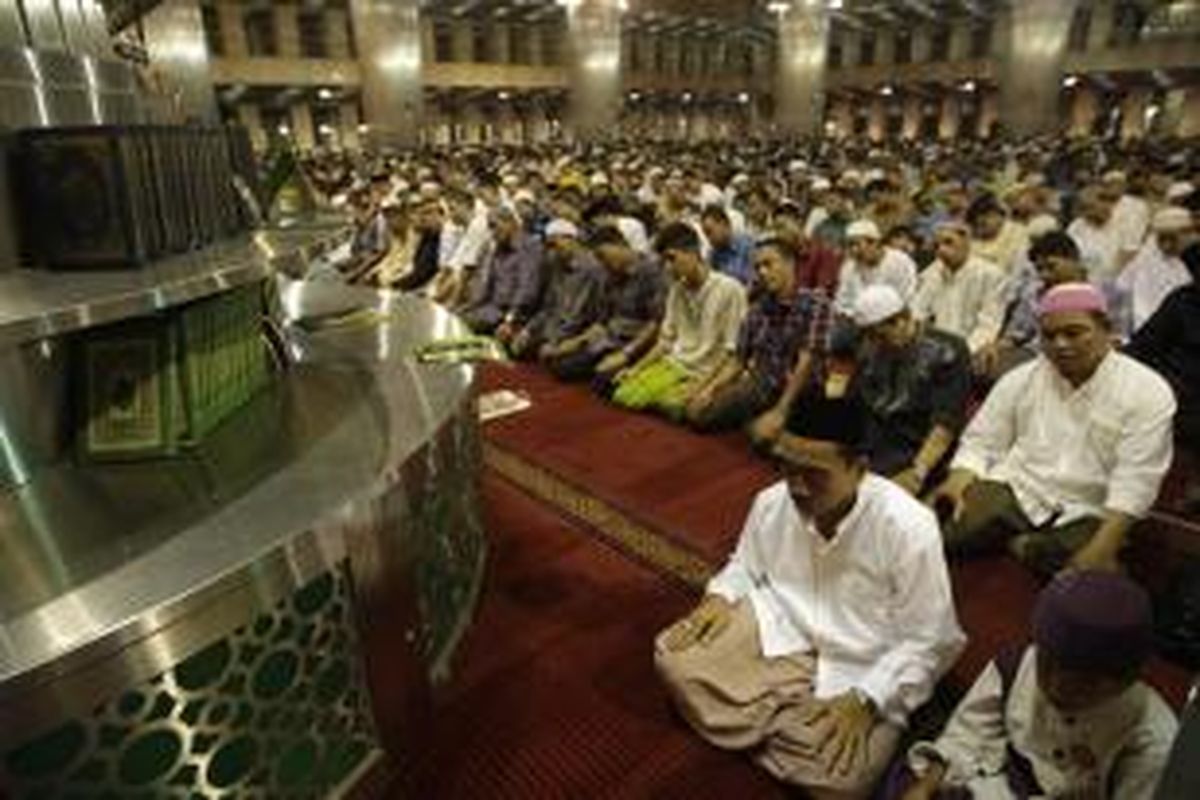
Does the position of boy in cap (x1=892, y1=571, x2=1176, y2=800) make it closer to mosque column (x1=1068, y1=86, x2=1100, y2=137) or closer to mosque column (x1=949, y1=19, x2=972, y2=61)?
mosque column (x1=1068, y1=86, x2=1100, y2=137)

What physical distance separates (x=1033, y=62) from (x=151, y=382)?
63.7 feet

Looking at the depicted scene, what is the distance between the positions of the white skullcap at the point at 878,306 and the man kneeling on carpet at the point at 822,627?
60.2 inches

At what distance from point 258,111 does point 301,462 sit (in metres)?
24.6

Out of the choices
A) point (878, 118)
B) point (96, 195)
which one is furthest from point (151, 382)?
point (878, 118)

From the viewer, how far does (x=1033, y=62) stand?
17297 mm

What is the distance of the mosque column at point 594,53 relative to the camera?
19734mm

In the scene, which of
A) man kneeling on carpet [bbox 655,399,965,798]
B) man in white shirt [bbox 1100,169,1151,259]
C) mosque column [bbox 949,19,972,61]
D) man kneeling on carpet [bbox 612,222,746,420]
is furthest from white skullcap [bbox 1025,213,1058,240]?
mosque column [bbox 949,19,972,61]

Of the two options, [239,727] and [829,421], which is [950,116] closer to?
[829,421]

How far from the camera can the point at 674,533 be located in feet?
11.9

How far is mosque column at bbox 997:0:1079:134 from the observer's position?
1694cm

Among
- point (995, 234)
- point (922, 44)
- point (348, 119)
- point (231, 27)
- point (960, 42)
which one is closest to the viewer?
point (995, 234)

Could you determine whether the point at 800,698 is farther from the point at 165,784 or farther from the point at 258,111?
the point at 258,111

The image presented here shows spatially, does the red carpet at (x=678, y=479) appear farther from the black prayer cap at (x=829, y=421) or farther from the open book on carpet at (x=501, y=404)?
the black prayer cap at (x=829, y=421)

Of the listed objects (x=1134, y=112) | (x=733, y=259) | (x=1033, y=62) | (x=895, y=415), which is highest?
(x=1033, y=62)
